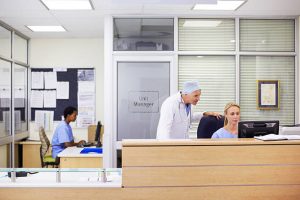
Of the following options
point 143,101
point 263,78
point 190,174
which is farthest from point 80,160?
point 263,78

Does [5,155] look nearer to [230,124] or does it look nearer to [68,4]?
[68,4]

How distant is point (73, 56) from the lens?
23.5 ft

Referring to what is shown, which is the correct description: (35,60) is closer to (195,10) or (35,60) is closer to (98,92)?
(98,92)

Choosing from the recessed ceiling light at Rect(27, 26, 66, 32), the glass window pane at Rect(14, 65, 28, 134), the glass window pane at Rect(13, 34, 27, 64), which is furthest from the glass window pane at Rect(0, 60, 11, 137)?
the recessed ceiling light at Rect(27, 26, 66, 32)

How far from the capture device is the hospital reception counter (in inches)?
105

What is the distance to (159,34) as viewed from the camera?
5523 mm

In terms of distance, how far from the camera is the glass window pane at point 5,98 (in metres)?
6.10

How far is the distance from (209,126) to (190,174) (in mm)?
1397

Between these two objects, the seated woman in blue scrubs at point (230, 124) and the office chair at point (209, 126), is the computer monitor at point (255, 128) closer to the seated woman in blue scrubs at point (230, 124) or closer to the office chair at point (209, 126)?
the seated woman in blue scrubs at point (230, 124)

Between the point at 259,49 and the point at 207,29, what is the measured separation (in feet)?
2.72

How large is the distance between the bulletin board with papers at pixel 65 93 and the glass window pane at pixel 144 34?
1.78 meters

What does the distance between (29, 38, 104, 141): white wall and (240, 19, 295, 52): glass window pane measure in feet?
9.26

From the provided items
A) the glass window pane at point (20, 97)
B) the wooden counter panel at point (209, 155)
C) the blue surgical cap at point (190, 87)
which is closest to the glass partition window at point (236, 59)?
the blue surgical cap at point (190, 87)

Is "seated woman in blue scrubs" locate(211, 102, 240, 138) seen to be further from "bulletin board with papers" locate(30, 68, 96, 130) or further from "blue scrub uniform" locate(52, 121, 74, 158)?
"bulletin board with papers" locate(30, 68, 96, 130)
